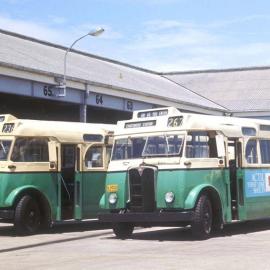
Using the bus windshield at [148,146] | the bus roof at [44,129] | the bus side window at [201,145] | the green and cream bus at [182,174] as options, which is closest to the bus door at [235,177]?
the green and cream bus at [182,174]

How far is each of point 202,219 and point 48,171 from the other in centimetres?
444

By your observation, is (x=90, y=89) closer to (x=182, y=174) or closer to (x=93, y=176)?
(x=93, y=176)

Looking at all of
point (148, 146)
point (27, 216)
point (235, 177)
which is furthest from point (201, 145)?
point (27, 216)

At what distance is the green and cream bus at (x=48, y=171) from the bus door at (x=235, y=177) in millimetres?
3793

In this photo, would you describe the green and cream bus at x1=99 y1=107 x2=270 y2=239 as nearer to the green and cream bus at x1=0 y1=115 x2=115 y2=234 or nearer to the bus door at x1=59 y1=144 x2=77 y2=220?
the green and cream bus at x1=0 y1=115 x2=115 y2=234

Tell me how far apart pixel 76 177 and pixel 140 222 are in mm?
3296

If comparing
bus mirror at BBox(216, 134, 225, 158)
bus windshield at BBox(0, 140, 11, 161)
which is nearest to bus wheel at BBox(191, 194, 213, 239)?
bus mirror at BBox(216, 134, 225, 158)

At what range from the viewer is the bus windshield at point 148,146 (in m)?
14.4

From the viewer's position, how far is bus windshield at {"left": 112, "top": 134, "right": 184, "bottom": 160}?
14412 millimetres

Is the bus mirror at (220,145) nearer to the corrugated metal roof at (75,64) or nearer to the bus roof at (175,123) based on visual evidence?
the bus roof at (175,123)

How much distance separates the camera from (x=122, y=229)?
15.2m

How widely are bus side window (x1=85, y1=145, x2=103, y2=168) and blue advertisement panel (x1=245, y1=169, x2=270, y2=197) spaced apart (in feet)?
13.5

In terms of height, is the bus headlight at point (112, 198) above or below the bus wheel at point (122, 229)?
above

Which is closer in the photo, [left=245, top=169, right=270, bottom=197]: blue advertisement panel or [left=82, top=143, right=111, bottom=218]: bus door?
[left=245, top=169, right=270, bottom=197]: blue advertisement panel
